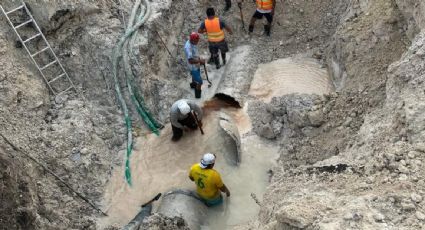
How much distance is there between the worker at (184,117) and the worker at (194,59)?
120 cm

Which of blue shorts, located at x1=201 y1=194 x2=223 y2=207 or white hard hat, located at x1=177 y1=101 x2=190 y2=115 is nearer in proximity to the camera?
blue shorts, located at x1=201 y1=194 x2=223 y2=207

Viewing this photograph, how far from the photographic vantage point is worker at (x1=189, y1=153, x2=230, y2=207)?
6.79 meters

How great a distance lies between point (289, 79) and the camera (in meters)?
9.86

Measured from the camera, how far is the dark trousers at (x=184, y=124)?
8.50 meters

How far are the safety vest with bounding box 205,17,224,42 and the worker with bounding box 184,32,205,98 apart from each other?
672mm

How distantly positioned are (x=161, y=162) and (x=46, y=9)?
4.04 m

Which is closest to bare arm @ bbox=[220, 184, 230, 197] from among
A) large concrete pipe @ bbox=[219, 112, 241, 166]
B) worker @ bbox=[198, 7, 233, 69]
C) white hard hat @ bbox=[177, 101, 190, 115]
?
large concrete pipe @ bbox=[219, 112, 241, 166]

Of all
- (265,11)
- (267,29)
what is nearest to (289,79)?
(267,29)

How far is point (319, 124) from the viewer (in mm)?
7805

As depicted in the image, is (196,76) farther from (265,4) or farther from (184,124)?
(265,4)

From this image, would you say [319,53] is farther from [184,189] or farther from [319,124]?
[184,189]

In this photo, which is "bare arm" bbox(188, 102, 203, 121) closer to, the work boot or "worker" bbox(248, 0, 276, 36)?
"worker" bbox(248, 0, 276, 36)

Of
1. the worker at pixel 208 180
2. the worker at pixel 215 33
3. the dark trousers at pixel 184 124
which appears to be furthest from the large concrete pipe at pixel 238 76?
the worker at pixel 208 180

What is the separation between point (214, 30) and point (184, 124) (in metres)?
2.63
